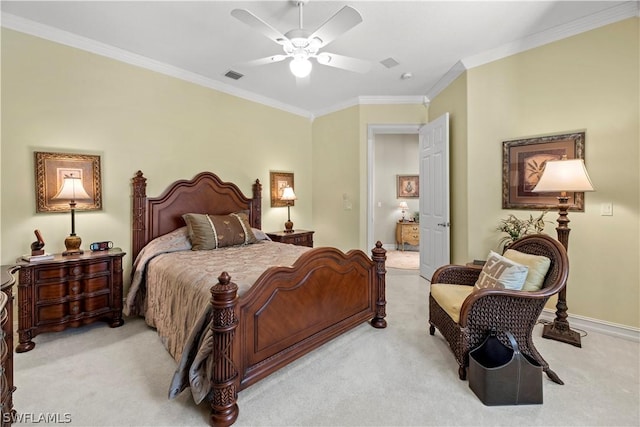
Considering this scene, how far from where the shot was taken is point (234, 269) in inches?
91.2

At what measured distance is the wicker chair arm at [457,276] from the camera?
2559mm

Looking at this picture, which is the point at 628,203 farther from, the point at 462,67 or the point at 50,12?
the point at 50,12

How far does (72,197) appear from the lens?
8.63ft

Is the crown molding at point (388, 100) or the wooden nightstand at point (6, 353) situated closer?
the wooden nightstand at point (6, 353)

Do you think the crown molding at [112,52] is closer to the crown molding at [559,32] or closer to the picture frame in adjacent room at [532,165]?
the crown molding at [559,32]

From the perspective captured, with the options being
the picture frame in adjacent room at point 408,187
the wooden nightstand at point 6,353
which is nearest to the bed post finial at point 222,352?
the wooden nightstand at point 6,353

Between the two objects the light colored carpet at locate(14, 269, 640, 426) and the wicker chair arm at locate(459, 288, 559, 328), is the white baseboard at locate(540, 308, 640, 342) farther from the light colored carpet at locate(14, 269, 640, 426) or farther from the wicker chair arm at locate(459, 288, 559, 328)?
the wicker chair arm at locate(459, 288, 559, 328)

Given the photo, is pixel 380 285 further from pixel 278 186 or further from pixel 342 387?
pixel 278 186

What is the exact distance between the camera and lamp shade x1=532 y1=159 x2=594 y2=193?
2297 mm

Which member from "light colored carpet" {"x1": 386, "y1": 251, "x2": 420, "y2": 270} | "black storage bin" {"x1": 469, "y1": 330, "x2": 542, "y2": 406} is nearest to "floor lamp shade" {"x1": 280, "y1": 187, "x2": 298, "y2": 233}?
"light colored carpet" {"x1": 386, "y1": 251, "x2": 420, "y2": 270}

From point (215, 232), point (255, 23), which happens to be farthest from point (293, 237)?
point (255, 23)

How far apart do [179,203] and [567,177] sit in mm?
3996

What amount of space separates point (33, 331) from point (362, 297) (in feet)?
9.25

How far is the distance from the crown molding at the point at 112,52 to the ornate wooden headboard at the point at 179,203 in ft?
4.13
